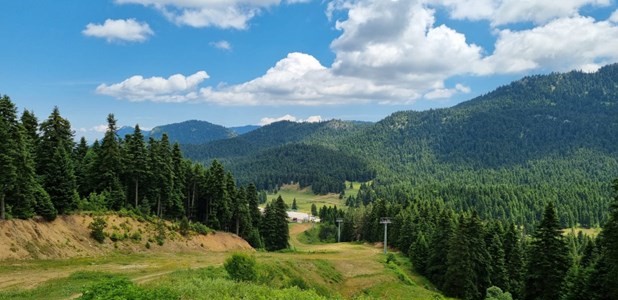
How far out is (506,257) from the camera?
3189 inches

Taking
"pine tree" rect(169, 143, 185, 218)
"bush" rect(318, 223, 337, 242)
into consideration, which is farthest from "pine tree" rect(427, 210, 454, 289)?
"bush" rect(318, 223, 337, 242)

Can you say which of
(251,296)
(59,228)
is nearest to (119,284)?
(251,296)

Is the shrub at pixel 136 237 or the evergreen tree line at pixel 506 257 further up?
the shrub at pixel 136 237

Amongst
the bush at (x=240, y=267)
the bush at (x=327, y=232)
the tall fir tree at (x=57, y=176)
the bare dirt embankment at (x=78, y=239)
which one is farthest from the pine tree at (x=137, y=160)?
the bush at (x=327, y=232)

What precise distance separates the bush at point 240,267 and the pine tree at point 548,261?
42.6 meters

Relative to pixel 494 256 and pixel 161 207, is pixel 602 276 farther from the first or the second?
pixel 161 207

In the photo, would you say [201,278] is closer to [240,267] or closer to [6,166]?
[240,267]

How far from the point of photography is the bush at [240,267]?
31875 mm

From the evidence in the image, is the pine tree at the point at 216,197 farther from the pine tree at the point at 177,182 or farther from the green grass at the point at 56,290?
the green grass at the point at 56,290

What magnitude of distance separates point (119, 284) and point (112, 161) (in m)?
59.1

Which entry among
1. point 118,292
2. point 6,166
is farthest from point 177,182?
point 118,292

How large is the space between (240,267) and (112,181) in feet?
159

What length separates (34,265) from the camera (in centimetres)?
3922

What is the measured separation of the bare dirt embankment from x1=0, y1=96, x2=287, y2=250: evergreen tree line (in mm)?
1776
